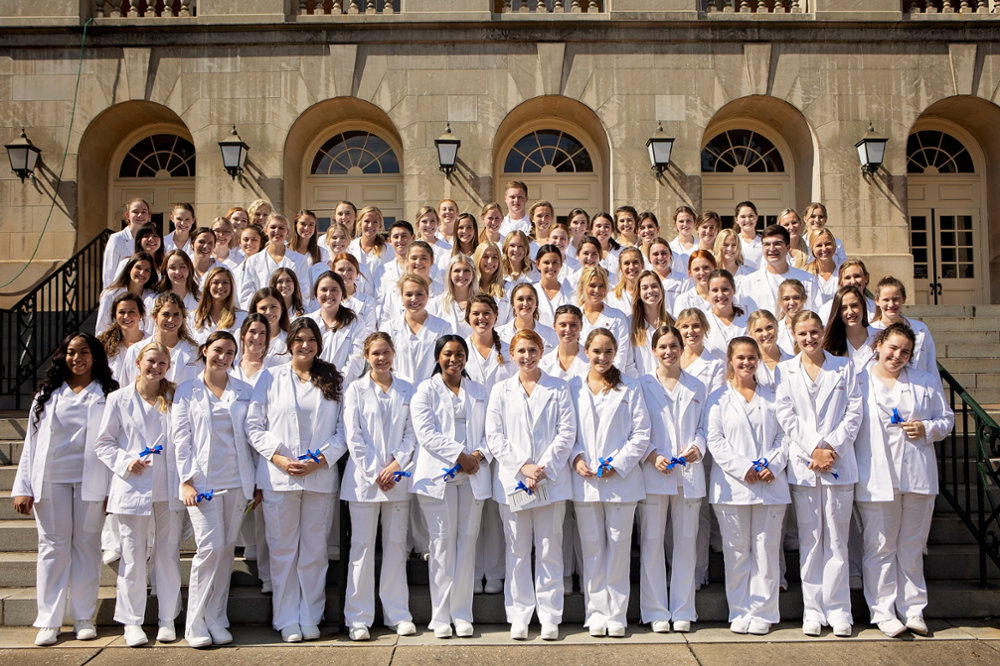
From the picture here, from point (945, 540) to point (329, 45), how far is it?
37.5 feet

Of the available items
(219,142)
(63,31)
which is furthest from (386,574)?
(63,31)

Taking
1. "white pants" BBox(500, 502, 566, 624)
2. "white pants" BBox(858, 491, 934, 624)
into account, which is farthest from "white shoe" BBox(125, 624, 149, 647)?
"white pants" BBox(858, 491, 934, 624)

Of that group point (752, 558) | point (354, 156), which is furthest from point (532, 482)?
point (354, 156)

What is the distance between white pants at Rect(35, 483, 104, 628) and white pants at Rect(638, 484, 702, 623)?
3.82 meters

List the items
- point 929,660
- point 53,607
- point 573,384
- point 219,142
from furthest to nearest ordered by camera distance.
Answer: point 219,142, point 573,384, point 53,607, point 929,660

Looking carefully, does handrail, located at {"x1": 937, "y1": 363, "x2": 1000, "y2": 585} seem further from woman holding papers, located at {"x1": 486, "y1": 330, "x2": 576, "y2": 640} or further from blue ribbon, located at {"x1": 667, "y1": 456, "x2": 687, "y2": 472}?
woman holding papers, located at {"x1": 486, "y1": 330, "x2": 576, "y2": 640}

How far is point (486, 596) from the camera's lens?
5.34 meters

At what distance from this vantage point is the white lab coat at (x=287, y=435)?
16.6 ft

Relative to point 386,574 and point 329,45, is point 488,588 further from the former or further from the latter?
point 329,45

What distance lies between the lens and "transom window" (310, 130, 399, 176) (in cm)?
1368

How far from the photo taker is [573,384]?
5.37 metres

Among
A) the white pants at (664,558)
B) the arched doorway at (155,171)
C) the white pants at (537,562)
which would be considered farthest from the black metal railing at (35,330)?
the white pants at (664,558)

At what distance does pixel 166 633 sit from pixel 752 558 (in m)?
4.00

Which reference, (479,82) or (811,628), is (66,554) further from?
(479,82)
